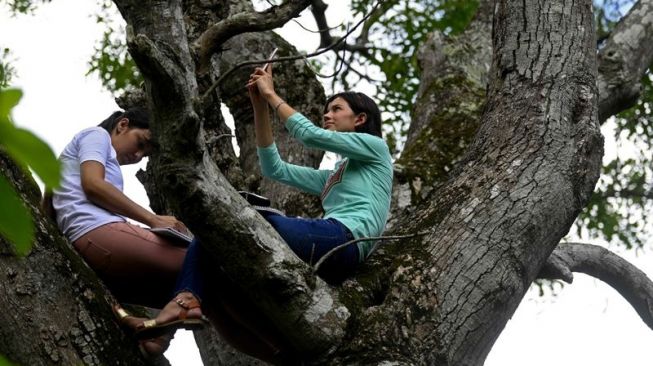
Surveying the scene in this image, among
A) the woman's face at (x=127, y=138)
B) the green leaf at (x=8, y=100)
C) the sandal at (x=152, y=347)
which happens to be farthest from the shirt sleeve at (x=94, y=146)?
the green leaf at (x=8, y=100)

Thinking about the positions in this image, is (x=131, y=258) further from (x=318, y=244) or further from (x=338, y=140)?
(x=338, y=140)

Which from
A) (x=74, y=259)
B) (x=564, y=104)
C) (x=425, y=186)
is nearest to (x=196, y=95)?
(x=74, y=259)

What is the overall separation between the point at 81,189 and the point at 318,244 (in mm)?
961

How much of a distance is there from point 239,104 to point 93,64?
3.68m

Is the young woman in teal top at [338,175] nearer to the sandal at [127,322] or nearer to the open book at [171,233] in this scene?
the open book at [171,233]

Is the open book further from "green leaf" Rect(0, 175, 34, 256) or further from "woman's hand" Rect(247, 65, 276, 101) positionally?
"green leaf" Rect(0, 175, 34, 256)

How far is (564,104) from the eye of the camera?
13.6ft

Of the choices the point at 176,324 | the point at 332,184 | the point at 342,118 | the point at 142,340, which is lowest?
the point at 142,340

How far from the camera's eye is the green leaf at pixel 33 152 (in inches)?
36.3

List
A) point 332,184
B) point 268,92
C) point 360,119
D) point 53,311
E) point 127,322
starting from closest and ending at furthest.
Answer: point 53,311 < point 127,322 < point 268,92 < point 332,184 < point 360,119

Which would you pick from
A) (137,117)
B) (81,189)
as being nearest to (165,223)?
(81,189)

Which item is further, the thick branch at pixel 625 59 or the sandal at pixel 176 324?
the thick branch at pixel 625 59

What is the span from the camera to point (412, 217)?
4.06 m

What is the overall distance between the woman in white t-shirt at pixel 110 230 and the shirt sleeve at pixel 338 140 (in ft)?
2.16
